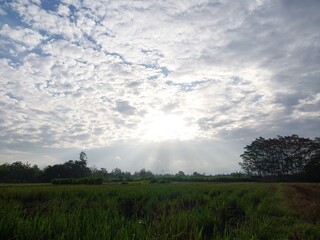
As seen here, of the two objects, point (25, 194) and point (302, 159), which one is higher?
point (302, 159)

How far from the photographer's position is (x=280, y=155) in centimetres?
7294

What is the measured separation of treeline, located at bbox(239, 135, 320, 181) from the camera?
6817 cm

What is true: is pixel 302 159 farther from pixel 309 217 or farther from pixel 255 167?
→ pixel 309 217

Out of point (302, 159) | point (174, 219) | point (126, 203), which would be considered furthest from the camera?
point (302, 159)

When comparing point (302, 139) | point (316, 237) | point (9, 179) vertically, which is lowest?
point (316, 237)

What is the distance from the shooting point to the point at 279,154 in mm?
73312

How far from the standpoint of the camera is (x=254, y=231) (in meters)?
6.41

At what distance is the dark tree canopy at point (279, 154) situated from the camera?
68.7 m

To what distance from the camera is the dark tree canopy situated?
225 ft

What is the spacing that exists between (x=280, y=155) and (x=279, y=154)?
44cm

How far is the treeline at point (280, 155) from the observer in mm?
68169

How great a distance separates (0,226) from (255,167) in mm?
80428

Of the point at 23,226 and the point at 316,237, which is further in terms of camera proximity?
the point at 316,237

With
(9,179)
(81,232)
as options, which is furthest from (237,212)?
(9,179)
